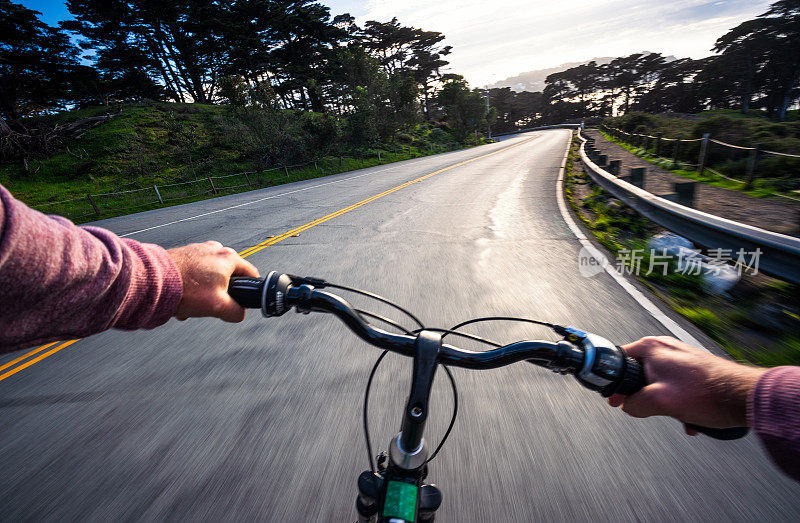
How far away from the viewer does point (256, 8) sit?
32.4 m

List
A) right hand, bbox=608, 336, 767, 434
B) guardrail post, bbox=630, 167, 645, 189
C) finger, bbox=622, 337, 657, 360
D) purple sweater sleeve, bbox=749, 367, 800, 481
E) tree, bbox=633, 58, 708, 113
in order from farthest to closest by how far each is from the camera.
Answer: tree, bbox=633, 58, 708, 113 < guardrail post, bbox=630, 167, 645, 189 < finger, bbox=622, 337, 657, 360 < right hand, bbox=608, 336, 767, 434 < purple sweater sleeve, bbox=749, 367, 800, 481

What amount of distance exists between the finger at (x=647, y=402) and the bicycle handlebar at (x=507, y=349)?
3 centimetres

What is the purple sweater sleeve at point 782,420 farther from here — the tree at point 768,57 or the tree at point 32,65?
the tree at point 768,57

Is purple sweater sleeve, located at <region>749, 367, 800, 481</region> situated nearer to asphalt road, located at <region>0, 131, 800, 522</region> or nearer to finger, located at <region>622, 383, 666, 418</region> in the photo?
finger, located at <region>622, 383, 666, 418</region>

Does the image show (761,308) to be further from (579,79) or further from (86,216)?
(579,79)

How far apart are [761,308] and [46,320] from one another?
517 cm

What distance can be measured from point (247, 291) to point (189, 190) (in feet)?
71.7

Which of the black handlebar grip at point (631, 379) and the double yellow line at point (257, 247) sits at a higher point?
the black handlebar grip at point (631, 379)

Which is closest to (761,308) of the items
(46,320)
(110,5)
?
(46,320)

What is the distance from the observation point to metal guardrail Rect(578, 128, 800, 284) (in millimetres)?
2922

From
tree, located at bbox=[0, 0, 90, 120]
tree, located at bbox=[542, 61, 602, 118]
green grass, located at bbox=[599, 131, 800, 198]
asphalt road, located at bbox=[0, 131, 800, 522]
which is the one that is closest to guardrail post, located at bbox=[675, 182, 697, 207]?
asphalt road, located at bbox=[0, 131, 800, 522]

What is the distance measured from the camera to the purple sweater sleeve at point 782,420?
27.9 inches

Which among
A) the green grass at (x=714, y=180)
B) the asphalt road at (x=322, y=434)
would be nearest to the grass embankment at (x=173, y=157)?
the asphalt road at (x=322, y=434)

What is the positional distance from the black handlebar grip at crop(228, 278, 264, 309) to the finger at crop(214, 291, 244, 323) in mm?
17
